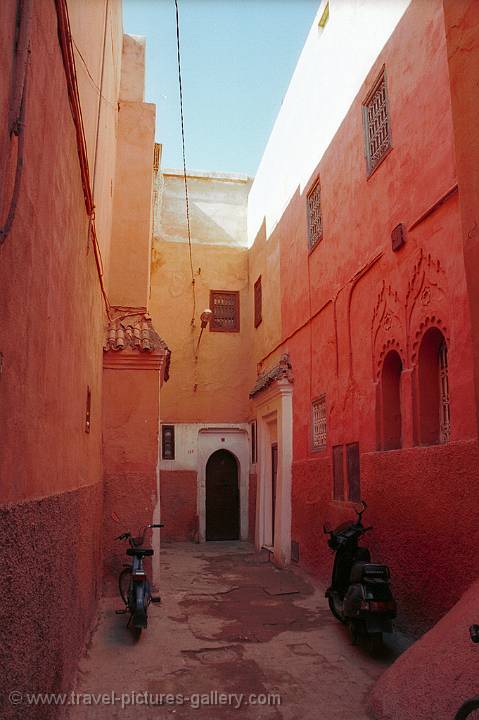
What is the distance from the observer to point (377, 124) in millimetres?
7500

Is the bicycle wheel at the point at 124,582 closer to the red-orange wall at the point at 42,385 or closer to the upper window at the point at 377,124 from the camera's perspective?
the red-orange wall at the point at 42,385

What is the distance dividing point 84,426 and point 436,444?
339cm

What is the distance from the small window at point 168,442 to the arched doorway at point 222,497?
0.99 m

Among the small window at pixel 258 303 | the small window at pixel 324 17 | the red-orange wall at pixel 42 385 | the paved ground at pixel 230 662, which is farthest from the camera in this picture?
the small window at pixel 258 303

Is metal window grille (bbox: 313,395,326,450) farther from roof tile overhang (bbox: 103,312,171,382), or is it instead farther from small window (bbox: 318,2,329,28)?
small window (bbox: 318,2,329,28)

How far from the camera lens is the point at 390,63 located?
7031 mm

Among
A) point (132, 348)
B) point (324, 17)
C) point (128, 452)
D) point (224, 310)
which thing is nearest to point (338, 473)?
point (128, 452)

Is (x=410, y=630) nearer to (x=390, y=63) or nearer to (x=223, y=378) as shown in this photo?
(x=390, y=63)

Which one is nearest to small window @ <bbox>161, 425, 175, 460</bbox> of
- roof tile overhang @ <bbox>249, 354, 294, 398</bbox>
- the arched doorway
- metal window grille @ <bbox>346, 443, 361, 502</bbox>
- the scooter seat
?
the arched doorway

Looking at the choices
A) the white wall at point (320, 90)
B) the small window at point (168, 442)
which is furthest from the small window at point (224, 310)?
the small window at point (168, 442)

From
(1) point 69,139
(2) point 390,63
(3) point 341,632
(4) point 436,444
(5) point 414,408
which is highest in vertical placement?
(2) point 390,63

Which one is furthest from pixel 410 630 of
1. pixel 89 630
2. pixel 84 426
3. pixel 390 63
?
pixel 390 63

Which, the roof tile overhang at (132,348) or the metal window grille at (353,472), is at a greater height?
the roof tile overhang at (132,348)

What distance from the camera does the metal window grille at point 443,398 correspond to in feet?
18.9
